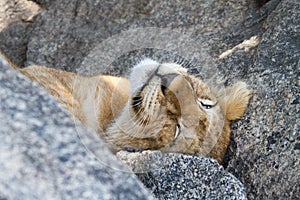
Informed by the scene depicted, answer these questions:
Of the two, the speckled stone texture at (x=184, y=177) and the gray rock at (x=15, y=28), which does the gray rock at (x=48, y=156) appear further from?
the gray rock at (x=15, y=28)

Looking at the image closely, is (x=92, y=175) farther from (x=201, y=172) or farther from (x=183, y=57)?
(x=183, y=57)

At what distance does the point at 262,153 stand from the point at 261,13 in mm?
2269

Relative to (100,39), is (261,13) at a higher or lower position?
higher

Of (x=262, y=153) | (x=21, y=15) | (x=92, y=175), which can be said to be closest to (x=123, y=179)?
(x=92, y=175)

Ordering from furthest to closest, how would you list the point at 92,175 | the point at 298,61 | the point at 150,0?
the point at 150,0
the point at 298,61
the point at 92,175

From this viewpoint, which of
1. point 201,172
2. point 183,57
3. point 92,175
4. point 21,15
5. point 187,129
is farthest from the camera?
point 21,15

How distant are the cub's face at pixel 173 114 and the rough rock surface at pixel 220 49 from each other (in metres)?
0.36

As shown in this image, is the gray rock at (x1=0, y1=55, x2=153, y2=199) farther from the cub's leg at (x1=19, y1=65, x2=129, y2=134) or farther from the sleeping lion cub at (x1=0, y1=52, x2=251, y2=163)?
the cub's leg at (x1=19, y1=65, x2=129, y2=134)

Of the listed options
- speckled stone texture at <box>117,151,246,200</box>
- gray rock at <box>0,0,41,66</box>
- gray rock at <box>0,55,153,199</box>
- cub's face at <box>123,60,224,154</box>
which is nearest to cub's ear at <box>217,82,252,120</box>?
cub's face at <box>123,60,224,154</box>

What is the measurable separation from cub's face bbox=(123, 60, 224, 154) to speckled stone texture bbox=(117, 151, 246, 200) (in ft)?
1.36

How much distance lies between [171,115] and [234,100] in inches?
31.0

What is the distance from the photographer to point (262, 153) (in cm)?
554

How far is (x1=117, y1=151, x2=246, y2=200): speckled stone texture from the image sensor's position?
4.77 metres

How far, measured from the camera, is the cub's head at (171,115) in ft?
17.3
